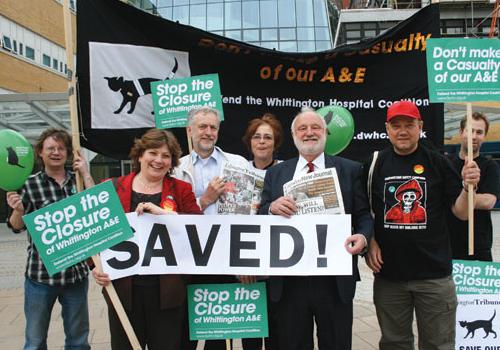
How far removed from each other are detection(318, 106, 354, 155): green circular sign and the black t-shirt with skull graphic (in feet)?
3.89

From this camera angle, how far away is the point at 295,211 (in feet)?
10.0

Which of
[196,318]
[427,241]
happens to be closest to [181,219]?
[196,318]

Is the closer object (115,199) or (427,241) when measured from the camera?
(115,199)

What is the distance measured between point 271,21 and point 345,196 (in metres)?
33.3

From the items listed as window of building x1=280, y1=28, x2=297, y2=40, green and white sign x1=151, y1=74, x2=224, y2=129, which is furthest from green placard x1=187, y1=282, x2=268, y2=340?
window of building x1=280, y1=28, x2=297, y2=40

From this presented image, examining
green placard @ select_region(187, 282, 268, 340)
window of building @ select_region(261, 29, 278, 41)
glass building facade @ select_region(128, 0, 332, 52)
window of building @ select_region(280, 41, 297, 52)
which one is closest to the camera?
green placard @ select_region(187, 282, 268, 340)

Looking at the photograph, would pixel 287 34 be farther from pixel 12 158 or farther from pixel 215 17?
pixel 12 158

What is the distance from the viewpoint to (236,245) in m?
3.17

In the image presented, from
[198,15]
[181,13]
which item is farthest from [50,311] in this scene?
[181,13]

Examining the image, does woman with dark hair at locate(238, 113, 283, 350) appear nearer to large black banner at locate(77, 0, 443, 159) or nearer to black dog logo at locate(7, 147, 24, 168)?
large black banner at locate(77, 0, 443, 159)

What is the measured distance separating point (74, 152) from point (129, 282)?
3.53 ft

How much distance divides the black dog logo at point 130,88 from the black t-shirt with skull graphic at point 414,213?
2352 millimetres

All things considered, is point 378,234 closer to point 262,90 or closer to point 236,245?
point 236,245

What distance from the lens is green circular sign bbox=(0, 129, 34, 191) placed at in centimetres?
361
